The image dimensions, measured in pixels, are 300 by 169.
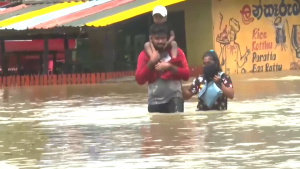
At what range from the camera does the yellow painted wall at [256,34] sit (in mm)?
27688

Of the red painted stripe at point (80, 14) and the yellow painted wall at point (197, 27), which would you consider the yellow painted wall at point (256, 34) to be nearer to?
the yellow painted wall at point (197, 27)

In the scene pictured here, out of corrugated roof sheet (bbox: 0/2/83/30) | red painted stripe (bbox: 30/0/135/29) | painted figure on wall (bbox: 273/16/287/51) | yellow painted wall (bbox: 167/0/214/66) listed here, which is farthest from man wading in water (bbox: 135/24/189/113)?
painted figure on wall (bbox: 273/16/287/51)

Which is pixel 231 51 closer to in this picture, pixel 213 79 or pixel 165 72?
pixel 213 79

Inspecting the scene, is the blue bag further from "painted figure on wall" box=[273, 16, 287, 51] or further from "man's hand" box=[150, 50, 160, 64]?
"painted figure on wall" box=[273, 16, 287, 51]

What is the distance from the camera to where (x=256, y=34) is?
94.2ft

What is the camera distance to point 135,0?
2503 centimetres

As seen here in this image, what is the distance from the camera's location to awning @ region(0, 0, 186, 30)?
2298 centimetres

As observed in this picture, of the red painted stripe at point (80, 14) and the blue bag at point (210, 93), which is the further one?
the red painted stripe at point (80, 14)

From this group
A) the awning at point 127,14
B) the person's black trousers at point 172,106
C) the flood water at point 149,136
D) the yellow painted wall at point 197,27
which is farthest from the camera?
the yellow painted wall at point 197,27

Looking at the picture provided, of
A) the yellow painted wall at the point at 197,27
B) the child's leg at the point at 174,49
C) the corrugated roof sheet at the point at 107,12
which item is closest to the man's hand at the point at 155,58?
the child's leg at the point at 174,49

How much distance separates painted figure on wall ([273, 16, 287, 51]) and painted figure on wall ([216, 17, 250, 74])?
1779 millimetres

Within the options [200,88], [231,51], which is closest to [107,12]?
[231,51]

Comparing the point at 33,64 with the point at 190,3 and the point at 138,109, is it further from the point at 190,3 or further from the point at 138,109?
the point at 138,109

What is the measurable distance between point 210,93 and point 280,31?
63.2 feet
